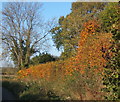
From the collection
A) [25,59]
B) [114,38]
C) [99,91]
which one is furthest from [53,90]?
[25,59]

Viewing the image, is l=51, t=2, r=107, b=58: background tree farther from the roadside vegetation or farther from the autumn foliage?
the roadside vegetation

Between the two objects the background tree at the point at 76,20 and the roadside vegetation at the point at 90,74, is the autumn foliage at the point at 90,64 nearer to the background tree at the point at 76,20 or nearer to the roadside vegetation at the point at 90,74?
the roadside vegetation at the point at 90,74

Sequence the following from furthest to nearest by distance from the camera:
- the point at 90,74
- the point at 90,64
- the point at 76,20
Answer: the point at 76,20 < the point at 90,64 < the point at 90,74

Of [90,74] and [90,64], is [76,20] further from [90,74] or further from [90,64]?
[90,74]

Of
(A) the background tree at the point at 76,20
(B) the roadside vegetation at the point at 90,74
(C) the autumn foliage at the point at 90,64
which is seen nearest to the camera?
(B) the roadside vegetation at the point at 90,74

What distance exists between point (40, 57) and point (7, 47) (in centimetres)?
543

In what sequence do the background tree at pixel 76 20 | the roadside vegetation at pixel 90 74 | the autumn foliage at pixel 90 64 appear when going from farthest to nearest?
1. the background tree at pixel 76 20
2. the autumn foliage at pixel 90 64
3. the roadside vegetation at pixel 90 74

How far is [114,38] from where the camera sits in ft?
22.8

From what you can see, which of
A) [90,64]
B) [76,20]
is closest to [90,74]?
[90,64]

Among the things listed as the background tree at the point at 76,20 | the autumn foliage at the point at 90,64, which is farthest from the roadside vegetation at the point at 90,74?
the background tree at the point at 76,20

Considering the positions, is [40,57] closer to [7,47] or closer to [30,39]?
[30,39]

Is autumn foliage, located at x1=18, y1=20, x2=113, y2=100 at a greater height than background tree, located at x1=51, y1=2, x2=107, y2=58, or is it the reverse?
background tree, located at x1=51, y1=2, x2=107, y2=58

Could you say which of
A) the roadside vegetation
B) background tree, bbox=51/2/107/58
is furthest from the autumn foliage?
background tree, bbox=51/2/107/58

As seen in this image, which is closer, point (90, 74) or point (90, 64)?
point (90, 74)
